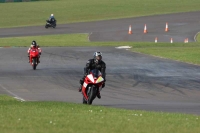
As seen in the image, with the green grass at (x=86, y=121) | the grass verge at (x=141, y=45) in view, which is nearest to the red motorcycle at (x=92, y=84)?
the green grass at (x=86, y=121)

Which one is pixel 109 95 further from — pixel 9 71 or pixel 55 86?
pixel 9 71

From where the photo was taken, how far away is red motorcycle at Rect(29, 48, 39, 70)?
29375 millimetres

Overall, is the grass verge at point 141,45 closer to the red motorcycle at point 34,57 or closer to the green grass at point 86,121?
the red motorcycle at point 34,57

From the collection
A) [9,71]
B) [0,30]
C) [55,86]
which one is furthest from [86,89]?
[0,30]

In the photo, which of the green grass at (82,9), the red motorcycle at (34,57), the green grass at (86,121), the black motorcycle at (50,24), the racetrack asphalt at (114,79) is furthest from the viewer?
the green grass at (82,9)

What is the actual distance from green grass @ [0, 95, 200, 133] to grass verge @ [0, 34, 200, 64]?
18.5 metres

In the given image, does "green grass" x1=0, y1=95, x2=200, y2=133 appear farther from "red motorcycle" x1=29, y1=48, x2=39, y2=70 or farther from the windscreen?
"red motorcycle" x1=29, y1=48, x2=39, y2=70

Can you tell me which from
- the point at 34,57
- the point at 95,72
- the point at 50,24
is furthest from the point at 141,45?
the point at 95,72

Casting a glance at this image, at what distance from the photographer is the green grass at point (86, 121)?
11.2 metres

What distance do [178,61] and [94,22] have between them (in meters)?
30.4

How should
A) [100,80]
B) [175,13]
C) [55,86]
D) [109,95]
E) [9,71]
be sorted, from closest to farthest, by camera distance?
[100,80], [109,95], [55,86], [9,71], [175,13]

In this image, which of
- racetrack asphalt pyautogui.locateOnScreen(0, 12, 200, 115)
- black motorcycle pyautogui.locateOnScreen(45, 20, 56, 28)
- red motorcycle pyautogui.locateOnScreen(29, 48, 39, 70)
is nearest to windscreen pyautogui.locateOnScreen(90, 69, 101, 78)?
racetrack asphalt pyautogui.locateOnScreen(0, 12, 200, 115)

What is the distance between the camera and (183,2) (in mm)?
77688

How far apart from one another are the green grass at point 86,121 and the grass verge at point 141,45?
18.5 meters
